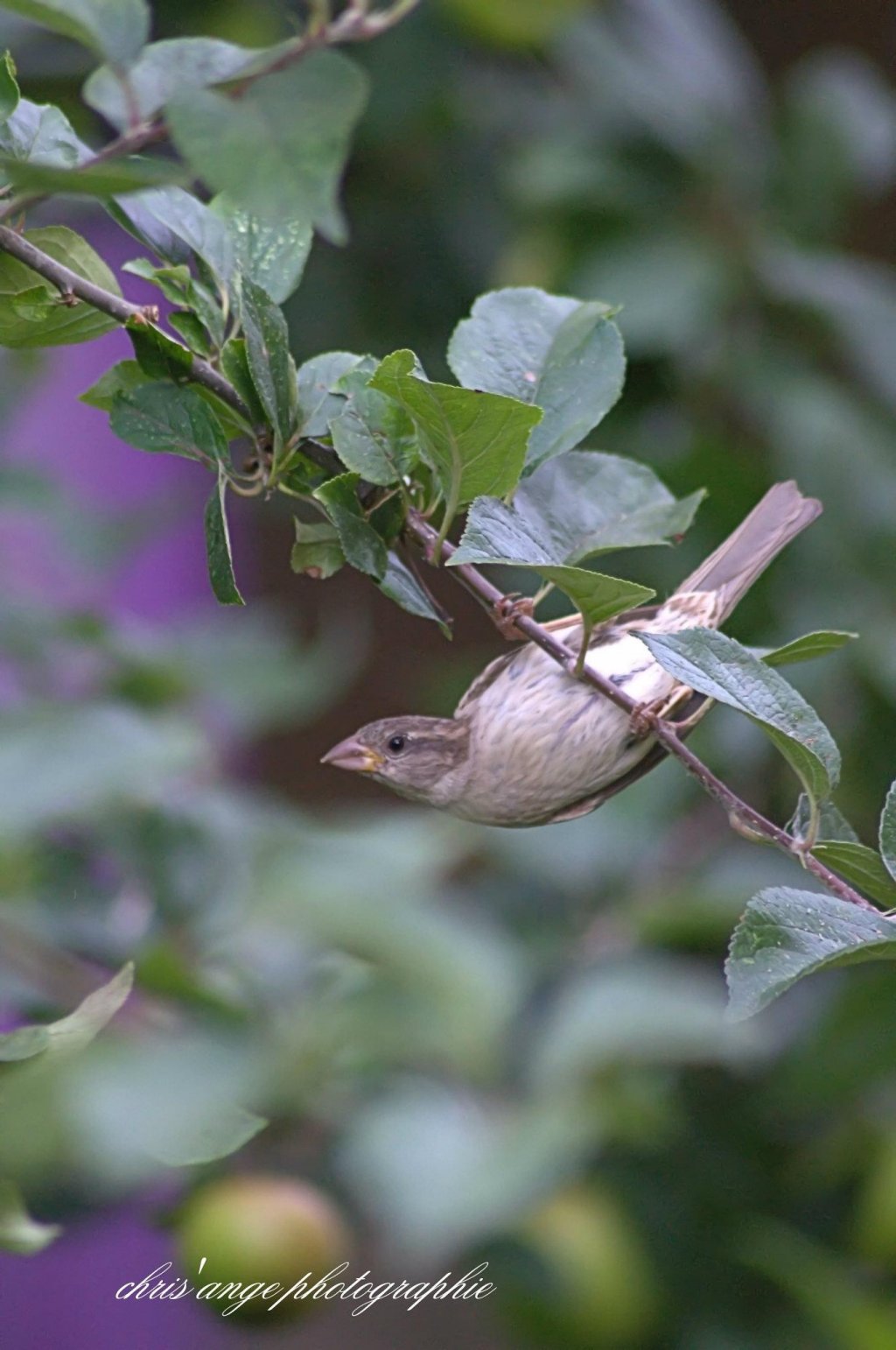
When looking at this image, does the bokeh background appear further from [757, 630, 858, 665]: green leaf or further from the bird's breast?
[757, 630, 858, 665]: green leaf

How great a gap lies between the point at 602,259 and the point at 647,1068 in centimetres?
125

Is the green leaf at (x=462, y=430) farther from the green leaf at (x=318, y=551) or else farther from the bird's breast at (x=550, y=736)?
the bird's breast at (x=550, y=736)

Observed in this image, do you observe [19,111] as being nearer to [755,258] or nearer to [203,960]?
[203,960]

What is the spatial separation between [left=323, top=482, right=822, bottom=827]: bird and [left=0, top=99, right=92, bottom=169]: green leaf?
505mm

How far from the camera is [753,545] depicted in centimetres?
124

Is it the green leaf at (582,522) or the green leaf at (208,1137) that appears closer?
the green leaf at (582,522)

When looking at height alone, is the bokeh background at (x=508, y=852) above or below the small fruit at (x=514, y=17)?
below

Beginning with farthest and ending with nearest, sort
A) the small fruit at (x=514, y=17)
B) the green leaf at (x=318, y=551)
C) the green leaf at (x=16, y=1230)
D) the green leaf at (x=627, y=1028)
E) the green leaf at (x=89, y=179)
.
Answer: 1. the small fruit at (x=514, y=17)
2. the green leaf at (x=627, y=1028)
3. the green leaf at (x=16, y=1230)
4. the green leaf at (x=318, y=551)
5. the green leaf at (x=89, y=179)

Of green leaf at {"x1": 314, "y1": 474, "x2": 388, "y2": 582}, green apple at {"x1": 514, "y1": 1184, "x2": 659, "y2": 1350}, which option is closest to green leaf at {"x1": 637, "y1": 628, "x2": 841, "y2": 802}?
green leaf at {"x1": 314, "y1": 474, "x2": 388, "y2": 582}

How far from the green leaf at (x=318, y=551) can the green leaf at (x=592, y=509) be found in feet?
0.34

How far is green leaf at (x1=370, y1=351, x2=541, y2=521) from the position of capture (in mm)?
750

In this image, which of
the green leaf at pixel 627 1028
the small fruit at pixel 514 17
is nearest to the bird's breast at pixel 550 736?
the green leaf at pixel 627 1028

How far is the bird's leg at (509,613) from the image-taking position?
81cm

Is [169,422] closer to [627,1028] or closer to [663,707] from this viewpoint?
[663,707]
